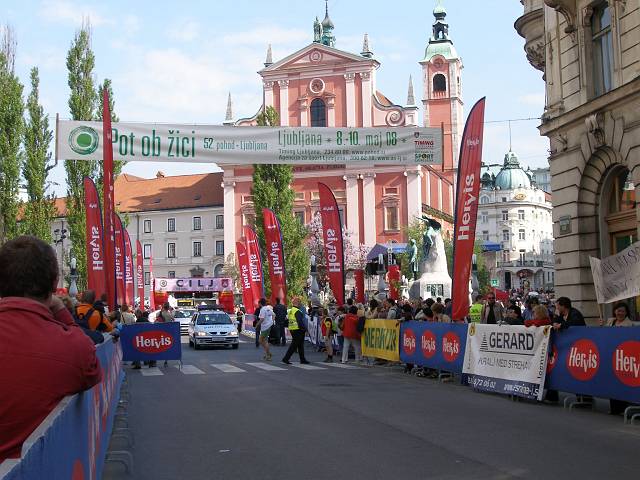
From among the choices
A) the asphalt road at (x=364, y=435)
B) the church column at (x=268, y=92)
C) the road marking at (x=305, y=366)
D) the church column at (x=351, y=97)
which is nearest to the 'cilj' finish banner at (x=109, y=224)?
the asphalt road at (x=364, y=435)

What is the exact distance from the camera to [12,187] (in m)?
43.7

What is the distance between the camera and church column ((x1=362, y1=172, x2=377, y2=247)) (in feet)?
261

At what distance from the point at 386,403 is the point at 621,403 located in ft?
11.8

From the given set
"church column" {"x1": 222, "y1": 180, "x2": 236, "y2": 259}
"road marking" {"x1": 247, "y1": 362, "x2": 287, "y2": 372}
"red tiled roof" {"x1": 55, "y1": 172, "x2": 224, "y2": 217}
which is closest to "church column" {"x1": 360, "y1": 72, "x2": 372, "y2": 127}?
"church column" {"x1": 222, "y1": 180, "x2": 236, "y2": 259}

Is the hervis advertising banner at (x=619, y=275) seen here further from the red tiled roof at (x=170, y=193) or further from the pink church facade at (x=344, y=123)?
the red tiled roof at (x=170, y=193)

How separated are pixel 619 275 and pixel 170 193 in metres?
93.9

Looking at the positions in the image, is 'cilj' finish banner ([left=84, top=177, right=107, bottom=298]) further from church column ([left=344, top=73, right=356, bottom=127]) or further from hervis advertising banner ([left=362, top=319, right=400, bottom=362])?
church column ([left=344, top=73, right=356, bottom=127])

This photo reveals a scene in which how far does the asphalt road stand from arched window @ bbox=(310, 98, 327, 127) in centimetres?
6460

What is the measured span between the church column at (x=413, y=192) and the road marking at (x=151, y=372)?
187 ft

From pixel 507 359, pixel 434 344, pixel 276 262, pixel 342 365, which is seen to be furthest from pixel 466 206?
pixel 276 262

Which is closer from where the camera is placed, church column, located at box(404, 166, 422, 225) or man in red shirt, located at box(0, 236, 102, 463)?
man in red shirt, located at box(0, 236, 102, 463)

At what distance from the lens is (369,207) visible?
7962 centimetres

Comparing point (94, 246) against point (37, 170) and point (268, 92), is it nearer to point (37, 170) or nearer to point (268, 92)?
point (37, 170)

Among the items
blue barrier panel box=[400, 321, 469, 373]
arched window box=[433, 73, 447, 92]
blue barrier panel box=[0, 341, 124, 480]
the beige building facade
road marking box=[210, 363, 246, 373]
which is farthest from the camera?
arched window box=[433, 73, 447, 92]
